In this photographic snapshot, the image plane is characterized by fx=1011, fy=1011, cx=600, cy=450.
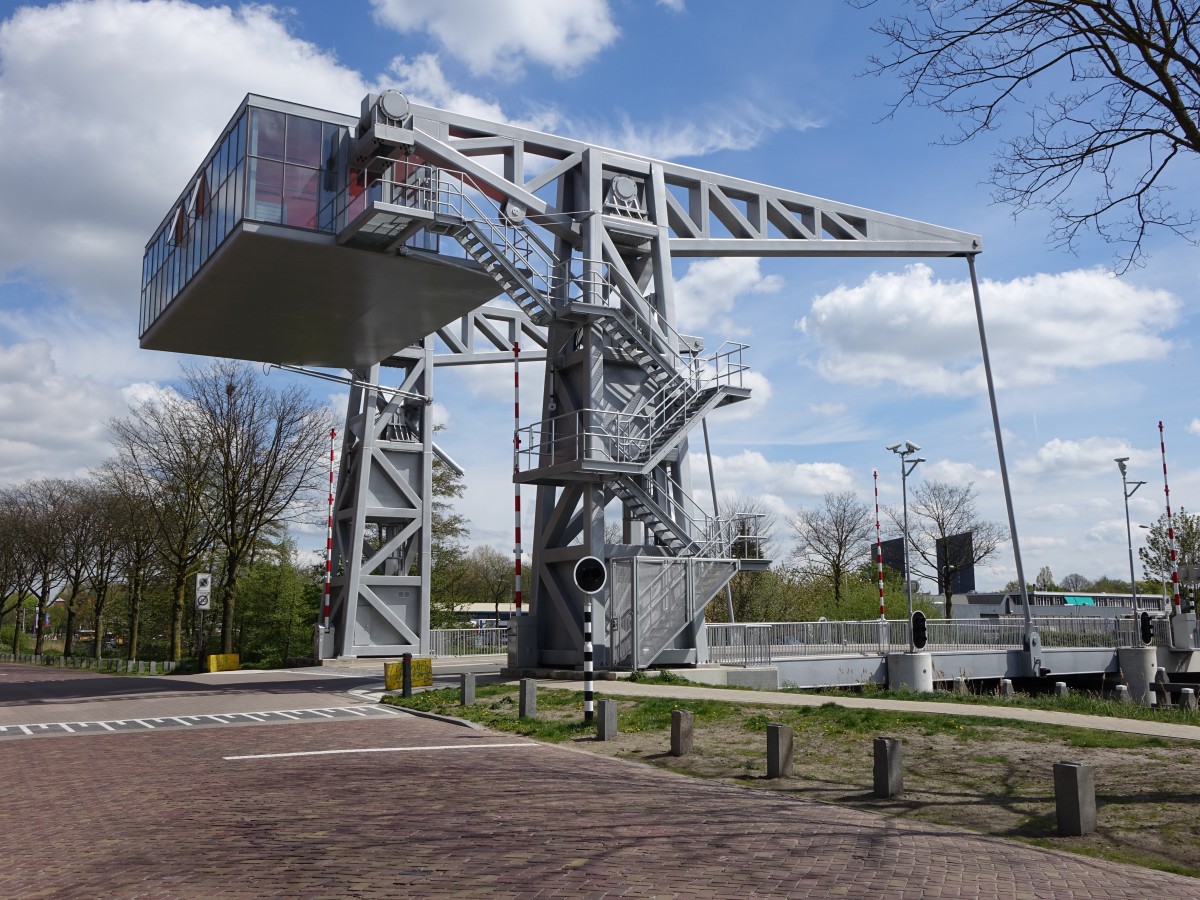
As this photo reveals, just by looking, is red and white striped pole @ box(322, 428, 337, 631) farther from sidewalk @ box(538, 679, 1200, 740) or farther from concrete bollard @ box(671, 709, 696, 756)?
concrete bollard @ box(671, 709, 696, 756)

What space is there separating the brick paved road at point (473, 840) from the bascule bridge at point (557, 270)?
11.0 m

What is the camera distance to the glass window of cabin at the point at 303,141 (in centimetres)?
2294

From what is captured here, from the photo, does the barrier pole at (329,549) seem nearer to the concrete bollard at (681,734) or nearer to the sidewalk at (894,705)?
the sidewalk at (894,705)

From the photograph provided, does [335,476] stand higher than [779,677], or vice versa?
[335,476]

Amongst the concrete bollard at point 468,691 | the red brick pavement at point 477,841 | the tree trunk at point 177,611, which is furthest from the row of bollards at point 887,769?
the tree trunk at point 177,611

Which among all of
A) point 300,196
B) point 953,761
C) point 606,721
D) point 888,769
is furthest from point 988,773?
point 300,196

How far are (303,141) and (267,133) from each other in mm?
801

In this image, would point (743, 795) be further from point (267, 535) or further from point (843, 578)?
point (843, 578)

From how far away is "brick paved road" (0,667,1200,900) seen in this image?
593 cm

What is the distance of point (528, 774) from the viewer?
998 centimetres

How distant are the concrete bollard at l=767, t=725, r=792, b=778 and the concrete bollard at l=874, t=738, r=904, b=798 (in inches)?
47.4

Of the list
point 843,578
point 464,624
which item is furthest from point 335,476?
point 843,578

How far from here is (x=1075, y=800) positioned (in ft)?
23.1

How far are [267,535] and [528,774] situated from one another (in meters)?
41.7
